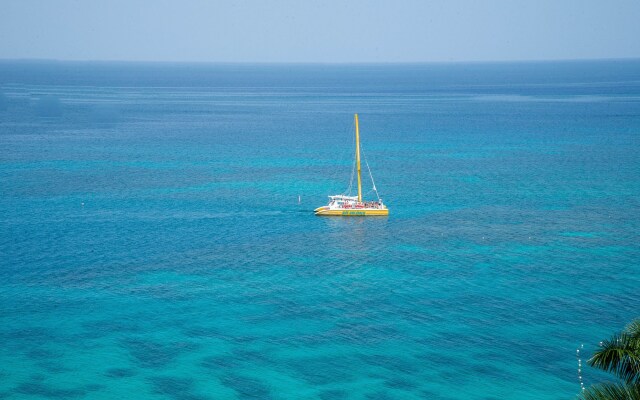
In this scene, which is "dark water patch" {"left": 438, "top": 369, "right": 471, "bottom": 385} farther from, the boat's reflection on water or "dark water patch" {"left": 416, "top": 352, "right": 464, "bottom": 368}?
the boat's reflection on water

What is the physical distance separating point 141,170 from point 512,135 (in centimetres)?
6041

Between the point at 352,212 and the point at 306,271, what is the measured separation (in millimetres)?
17893

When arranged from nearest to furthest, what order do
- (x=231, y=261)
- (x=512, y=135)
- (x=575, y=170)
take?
(x=231, y=261) < (x=575, y=170) < (x=512, y=135)

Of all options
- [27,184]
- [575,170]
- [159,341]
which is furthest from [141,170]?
[159,341]

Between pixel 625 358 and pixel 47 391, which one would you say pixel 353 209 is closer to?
pixel 47 391

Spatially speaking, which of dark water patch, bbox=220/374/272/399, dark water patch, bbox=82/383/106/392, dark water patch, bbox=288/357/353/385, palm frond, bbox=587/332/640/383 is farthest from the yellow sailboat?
palm frond, bbox=587/332/640/383

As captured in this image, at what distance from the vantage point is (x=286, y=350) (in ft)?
149

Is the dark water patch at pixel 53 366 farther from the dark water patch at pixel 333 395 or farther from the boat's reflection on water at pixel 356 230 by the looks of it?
the boat's reflection on water at pixel 356 230

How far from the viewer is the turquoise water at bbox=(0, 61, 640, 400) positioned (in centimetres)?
4253

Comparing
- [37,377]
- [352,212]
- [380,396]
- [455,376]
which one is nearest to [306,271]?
[352,212]

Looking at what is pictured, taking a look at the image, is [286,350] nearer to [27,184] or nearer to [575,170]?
[27,184]

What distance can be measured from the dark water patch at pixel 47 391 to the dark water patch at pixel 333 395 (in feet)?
36.2

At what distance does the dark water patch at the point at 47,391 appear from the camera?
3993cm

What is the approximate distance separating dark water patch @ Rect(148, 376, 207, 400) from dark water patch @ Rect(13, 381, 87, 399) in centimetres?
334
